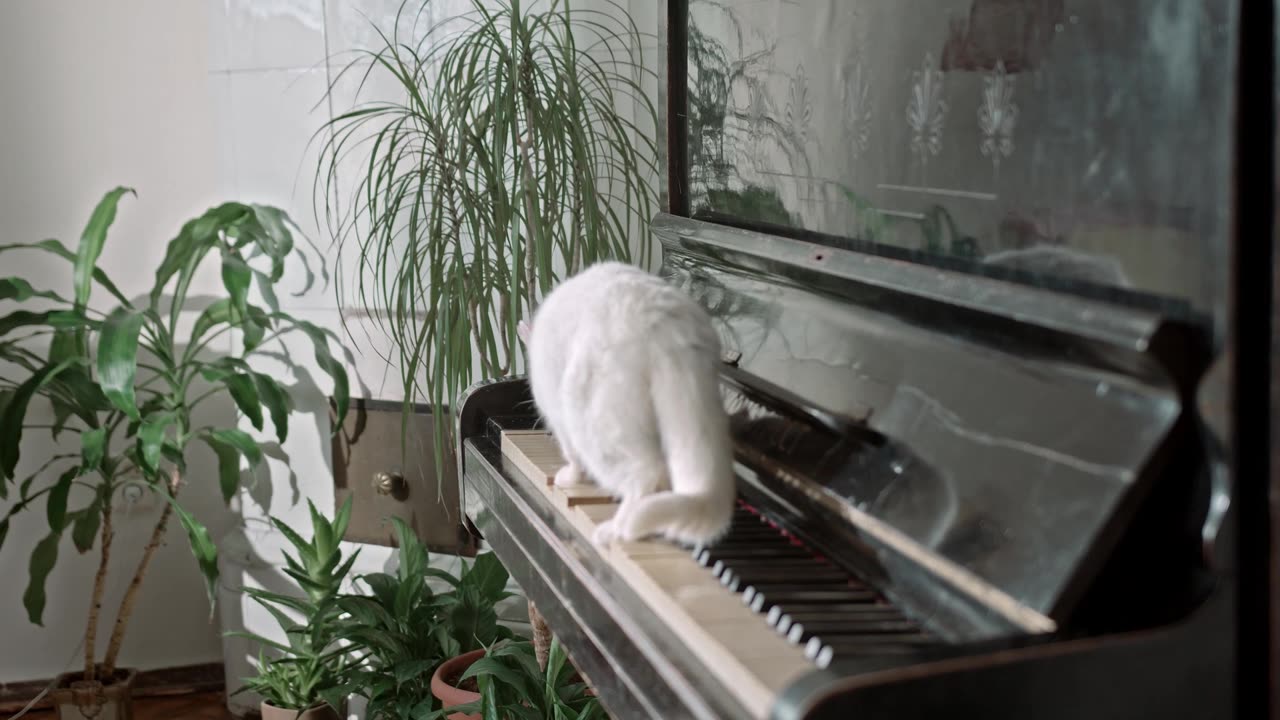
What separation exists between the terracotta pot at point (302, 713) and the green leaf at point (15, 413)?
73 centimetres

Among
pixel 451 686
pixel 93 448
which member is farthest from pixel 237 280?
pixel 451 686

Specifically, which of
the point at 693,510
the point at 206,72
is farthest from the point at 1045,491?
the point at 206,72

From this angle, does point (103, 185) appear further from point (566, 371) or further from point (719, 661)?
point (719, 661)

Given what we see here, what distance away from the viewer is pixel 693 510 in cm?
89

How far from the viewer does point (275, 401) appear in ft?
7.98

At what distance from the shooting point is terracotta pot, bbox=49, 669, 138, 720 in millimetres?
2619

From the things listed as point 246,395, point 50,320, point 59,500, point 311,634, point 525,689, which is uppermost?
point 50,320

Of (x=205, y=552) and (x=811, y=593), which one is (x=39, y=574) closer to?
(x=205, y=552)

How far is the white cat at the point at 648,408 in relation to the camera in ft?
2.96

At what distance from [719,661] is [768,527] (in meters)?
0.26

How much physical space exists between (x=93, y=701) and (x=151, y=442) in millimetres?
662

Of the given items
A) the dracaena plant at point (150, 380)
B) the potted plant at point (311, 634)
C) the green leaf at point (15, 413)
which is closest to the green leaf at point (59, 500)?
the dracaena plant at point (150, 380)

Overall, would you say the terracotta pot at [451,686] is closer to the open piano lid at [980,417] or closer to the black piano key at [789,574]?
the open piano lid at [980,417]

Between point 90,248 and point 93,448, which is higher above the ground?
point 90,248
